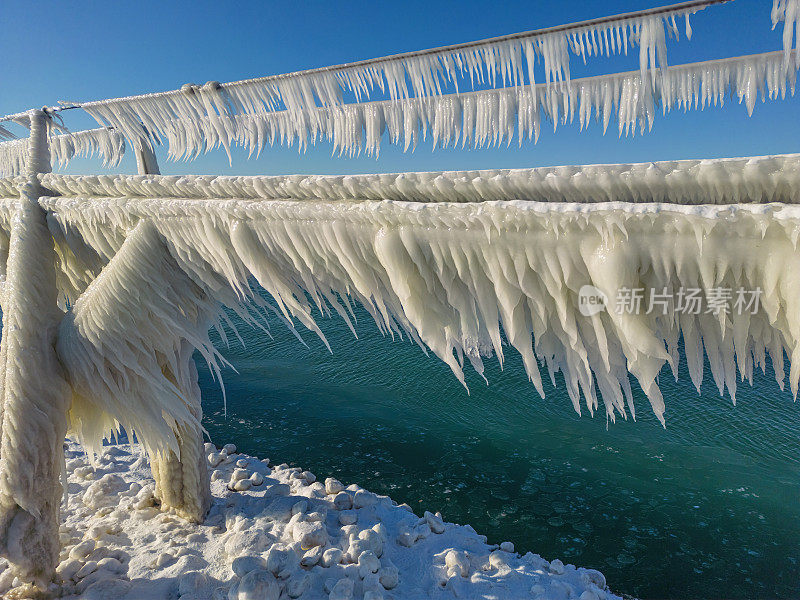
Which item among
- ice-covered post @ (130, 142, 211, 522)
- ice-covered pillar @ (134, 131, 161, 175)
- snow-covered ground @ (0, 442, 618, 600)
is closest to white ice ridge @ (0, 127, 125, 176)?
ice-covered pillar @ (134, 131, 161, 175)

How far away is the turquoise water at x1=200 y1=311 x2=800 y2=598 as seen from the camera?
16.0 ft

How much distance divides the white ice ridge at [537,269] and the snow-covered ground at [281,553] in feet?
8.64

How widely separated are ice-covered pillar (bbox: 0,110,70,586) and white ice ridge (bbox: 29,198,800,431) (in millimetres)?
1231

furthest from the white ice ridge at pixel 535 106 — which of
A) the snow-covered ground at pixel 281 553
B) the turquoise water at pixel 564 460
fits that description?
the turquoise water at pixel 564 460

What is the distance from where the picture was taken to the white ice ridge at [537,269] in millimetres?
1274

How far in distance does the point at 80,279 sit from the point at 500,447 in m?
6.17

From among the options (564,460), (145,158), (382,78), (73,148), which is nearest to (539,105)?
(382,78)

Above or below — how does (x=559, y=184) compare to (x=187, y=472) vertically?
above

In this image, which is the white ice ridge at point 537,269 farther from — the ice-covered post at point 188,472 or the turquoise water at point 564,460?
the turquoise water at point 564,460

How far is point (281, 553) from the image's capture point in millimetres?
3725

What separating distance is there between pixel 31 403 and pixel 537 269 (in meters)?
3.33

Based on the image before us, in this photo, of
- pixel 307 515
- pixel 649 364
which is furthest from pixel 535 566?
pixel 649 364

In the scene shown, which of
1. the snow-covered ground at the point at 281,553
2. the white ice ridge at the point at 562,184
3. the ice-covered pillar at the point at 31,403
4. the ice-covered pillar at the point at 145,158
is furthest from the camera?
the snow-covered ground at the point at 281,553

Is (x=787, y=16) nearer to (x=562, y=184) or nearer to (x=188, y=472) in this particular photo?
(x=562, y=184)
